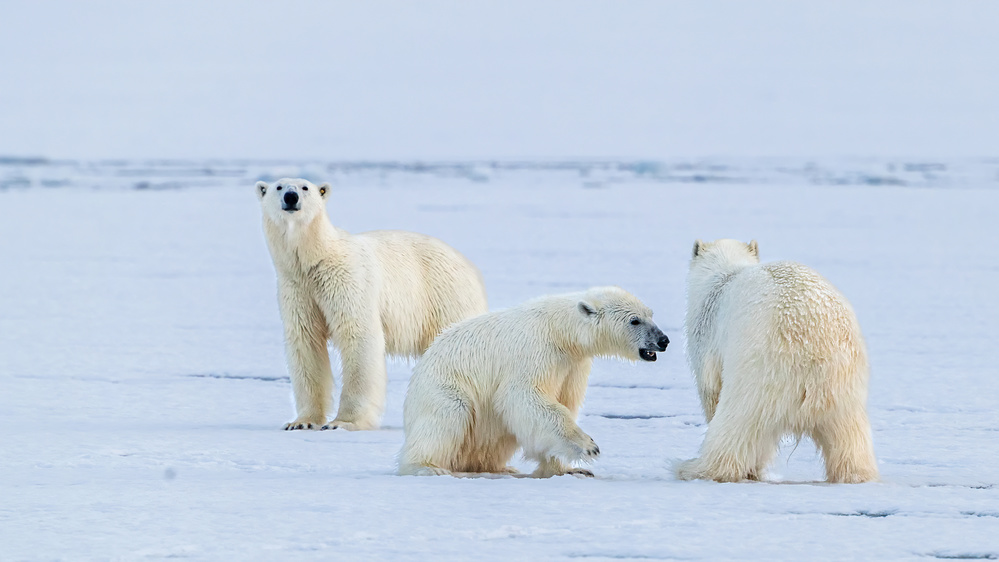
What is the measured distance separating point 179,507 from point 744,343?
5.78ft

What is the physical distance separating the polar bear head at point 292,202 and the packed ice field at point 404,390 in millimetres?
924

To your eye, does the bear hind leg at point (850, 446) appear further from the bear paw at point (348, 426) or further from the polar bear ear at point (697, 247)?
the bear paw at point (348, 426)

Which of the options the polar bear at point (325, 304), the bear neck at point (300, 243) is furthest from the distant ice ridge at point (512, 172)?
the bear neck at point (300, 243)

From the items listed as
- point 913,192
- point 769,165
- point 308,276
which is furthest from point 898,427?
point 769,165

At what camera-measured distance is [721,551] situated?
283 cm

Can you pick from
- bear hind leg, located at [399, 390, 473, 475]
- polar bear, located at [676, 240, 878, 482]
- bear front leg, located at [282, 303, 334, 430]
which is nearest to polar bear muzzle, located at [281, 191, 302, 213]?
bear front leg, located at [282, 303, 334, 430]

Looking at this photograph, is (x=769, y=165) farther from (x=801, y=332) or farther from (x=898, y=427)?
(x=801, y=332)

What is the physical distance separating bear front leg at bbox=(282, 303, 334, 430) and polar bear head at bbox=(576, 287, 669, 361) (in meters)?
1.79

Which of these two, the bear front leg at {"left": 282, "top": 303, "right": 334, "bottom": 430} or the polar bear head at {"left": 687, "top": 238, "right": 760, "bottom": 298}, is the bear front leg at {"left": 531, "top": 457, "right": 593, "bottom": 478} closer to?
the polar bear head at {"left": 687, "top": 238, "right": 760, "bottom": 298}

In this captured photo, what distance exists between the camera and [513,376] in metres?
4.04

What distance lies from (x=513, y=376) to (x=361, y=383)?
1.46m

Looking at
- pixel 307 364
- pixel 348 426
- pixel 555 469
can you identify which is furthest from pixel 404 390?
pixel 555 469

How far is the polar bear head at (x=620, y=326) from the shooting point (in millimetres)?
4055

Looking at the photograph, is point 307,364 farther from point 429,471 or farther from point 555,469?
point 555,469
